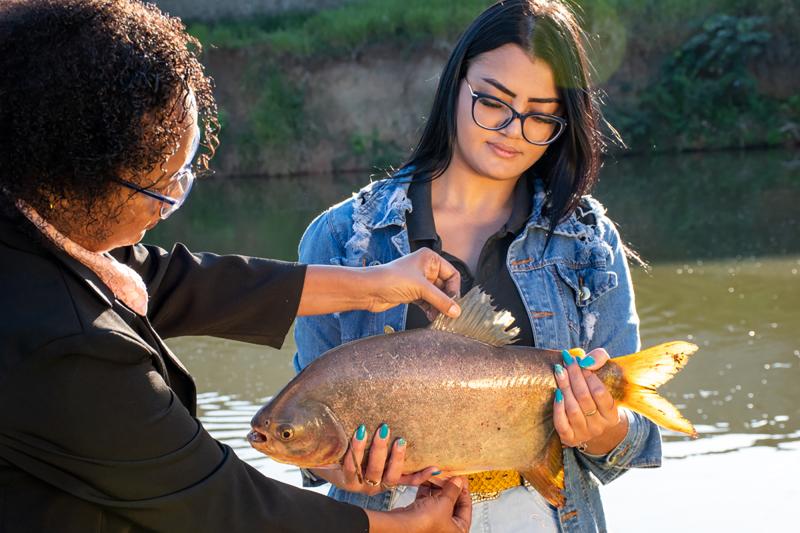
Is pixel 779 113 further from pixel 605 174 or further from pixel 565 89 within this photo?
pixel 565 89

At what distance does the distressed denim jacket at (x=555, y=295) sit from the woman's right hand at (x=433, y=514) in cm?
33

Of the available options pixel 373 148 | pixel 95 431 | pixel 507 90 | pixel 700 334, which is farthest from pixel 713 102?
pixel 95 431

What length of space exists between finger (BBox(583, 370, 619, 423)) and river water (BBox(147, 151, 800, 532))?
112 inches

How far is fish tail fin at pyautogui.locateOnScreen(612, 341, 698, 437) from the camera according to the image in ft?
9.65

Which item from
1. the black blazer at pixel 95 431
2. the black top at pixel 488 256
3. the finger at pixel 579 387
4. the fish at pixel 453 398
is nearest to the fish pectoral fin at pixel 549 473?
the fish at pixel 453 398

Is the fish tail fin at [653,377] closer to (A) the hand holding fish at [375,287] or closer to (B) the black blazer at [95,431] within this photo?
(A) the hand holding fish at [375,287]

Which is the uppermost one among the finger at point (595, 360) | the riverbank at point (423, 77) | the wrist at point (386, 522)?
the finger at point (595, 360)

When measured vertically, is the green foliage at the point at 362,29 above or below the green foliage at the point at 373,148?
above

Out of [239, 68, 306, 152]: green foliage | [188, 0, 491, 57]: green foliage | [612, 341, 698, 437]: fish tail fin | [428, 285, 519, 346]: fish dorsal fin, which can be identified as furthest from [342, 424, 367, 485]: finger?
[188, 0, 491, 57]: green foliage

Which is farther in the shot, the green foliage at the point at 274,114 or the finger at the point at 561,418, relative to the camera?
→ the green foliage at the point at 274,114

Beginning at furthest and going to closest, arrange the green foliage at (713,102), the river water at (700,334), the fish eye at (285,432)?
the green foliage at (713,102), the river water at (700,334), the fish eye at (285,432)

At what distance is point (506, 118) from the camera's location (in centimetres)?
344

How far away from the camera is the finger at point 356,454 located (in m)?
2.79

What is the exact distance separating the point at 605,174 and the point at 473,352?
19.8m
